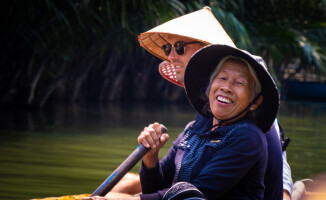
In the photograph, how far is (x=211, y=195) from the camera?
1975 millimetres

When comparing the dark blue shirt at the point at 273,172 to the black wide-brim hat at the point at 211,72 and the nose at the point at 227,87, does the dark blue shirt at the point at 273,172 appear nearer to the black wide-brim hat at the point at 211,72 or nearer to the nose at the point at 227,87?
the black wide-brim hat at the point at 211,72

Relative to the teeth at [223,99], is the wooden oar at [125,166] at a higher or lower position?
lower

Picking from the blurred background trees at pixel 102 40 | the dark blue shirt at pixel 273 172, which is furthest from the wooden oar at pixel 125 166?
the blurred background trees at pixel 102 40

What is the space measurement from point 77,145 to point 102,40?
157 inches

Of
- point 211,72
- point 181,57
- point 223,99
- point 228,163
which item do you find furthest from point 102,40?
point 228,163

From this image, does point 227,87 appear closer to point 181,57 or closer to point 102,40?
point 181,57

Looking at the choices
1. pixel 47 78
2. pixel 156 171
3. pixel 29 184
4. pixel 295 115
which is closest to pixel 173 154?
pixel 156 171

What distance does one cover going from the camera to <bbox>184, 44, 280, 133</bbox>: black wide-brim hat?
205 centimetres

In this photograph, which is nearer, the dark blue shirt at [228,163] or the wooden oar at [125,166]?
the dark blue shirt at [228,163]

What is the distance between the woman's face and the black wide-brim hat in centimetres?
4

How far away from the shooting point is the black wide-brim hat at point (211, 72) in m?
2.05

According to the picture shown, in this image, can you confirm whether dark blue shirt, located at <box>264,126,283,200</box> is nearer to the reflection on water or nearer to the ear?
the ear

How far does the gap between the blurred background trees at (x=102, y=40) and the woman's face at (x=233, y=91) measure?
5.91 meters

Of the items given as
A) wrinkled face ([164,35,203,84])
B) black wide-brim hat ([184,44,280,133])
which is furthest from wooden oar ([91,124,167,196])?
wrinkled face ([164,35,203,84])
